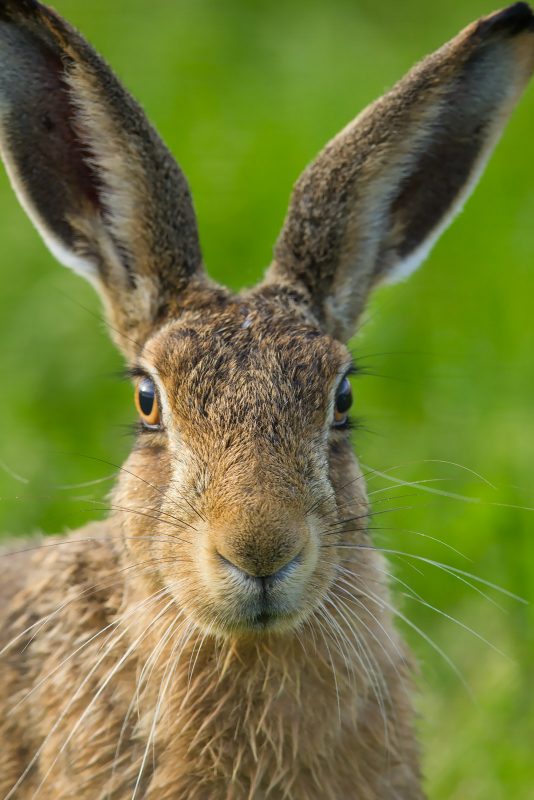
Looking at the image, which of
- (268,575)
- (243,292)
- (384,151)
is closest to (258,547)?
(268,575)

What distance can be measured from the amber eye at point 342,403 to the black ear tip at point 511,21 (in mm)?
1281

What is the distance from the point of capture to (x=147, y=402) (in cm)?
524

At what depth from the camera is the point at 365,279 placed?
5977 mm

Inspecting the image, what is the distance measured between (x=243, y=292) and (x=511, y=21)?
122 cm

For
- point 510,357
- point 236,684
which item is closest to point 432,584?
point 510,357

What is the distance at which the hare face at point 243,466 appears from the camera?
461 cm

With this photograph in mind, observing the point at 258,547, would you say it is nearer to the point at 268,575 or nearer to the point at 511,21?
the point at 268,575

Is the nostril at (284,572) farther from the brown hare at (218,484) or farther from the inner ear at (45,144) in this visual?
the inner ear at (45,144)

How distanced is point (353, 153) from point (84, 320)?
2.85 metres

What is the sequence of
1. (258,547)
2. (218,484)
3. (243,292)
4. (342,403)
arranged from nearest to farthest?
1. (258,547)
2. (218,484)
3. (342,403)
4. (243,292)

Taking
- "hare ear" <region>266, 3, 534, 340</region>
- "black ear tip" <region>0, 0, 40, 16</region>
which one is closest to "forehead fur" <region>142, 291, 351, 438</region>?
"hare ear" <region>266, 3, 534, 340</region>

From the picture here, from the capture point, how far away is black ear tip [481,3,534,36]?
221 inches

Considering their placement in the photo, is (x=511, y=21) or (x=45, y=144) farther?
(x=45, y=144)

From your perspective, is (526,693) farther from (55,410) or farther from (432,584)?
(55,410)
